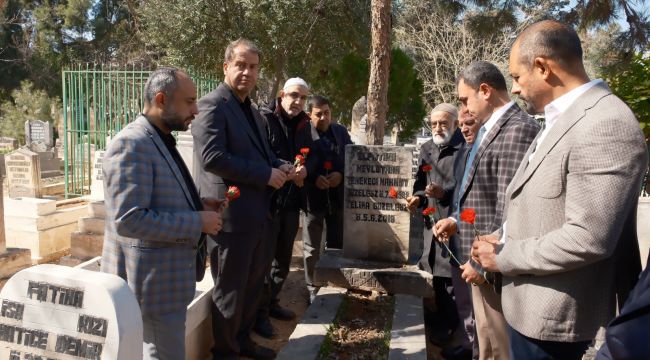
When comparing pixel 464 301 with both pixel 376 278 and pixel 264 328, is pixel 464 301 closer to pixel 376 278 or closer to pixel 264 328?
pixel 376 278

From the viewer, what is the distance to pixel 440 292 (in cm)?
440

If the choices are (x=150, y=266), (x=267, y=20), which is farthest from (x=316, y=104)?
(x=267, y=20)

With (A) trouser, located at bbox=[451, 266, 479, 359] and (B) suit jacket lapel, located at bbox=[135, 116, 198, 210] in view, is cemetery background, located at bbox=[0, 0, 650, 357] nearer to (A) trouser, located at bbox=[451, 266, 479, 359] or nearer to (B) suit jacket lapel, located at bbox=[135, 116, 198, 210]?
(A) trouser, located at bbox=[451, 266, 479, 359]

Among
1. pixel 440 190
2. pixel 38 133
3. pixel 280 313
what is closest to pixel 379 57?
pixel 440 190

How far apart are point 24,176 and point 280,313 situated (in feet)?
29.2

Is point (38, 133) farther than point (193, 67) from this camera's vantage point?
Yes

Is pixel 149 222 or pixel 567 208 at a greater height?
pixel 567 208

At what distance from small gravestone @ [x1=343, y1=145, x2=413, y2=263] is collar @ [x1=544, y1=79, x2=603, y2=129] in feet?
10.0

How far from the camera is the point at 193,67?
583 inches

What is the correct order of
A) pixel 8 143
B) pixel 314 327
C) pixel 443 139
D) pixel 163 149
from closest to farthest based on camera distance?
pixel 163 149
pixel 314 327
pixel 443 139
pixel 8 143

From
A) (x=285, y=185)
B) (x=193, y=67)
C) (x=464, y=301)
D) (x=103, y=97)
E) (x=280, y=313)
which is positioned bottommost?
(x=280, y=313)

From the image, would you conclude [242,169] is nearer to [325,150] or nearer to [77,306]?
[77,306]

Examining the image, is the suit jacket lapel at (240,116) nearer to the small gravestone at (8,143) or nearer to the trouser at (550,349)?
the trouser at (550,349)

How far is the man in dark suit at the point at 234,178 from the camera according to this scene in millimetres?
3309
